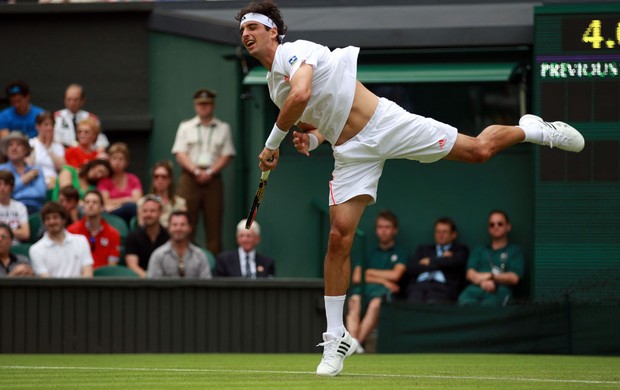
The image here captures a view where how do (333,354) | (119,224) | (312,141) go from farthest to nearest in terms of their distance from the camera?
(119,224) < (312,141) < (333,354)

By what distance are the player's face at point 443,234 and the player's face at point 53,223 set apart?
4185 mm

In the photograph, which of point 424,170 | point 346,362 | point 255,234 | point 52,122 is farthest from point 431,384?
point 52,122

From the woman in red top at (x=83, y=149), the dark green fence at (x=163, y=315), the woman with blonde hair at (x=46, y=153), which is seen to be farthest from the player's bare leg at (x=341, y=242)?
the woman with blonde hair at (x=46, y=153)

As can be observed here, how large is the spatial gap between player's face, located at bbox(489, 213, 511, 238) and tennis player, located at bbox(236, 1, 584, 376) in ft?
18.4

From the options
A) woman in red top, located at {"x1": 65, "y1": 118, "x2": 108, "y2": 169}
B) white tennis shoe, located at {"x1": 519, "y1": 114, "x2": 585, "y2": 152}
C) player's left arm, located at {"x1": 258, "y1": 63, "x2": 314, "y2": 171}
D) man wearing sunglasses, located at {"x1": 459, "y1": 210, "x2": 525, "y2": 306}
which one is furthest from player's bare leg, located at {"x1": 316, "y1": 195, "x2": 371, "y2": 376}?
woman in red top, located at {"x1": 65, "y1": 118, "x2": 108, "y2": 169}

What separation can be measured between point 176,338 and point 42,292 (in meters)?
1.49

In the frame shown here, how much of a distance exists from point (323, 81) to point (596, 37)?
5.53m

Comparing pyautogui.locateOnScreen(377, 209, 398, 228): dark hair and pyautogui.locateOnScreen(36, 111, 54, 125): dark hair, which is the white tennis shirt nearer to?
pyautogui.locateOnScreen(377, 209, 398, 228): dark hair

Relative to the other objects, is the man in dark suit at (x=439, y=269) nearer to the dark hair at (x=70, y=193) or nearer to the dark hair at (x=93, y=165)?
the dark hair at (x=93, y=165)

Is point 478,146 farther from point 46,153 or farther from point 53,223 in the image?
point 46,153

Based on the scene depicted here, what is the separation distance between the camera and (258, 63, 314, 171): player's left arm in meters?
8.28

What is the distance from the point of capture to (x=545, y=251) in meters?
13.7

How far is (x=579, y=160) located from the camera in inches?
532

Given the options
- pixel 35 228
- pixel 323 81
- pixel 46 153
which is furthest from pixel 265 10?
pixel 46 153
